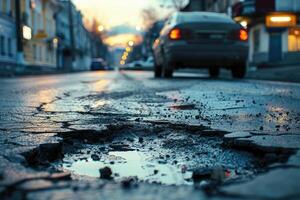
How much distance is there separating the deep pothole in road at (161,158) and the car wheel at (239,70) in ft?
27.8

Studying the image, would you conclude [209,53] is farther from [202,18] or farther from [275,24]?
[275,24]

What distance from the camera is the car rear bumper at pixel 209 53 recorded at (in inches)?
453

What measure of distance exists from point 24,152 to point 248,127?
1.91 m

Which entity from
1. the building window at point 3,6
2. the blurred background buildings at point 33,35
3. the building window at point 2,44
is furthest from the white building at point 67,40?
the building window at point 2,44

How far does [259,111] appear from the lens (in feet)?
18.2

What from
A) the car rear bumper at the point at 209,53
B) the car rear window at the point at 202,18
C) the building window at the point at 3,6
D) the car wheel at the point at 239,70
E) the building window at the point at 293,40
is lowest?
the car wheel at the point at 239,70

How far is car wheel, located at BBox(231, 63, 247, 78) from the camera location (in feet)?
41.4

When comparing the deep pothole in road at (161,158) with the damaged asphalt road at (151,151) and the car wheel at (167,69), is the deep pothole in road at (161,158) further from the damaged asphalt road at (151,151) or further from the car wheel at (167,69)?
the car wheel at (167,69)

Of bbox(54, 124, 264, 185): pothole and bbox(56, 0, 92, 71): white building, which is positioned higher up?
bbox(56, 0, 92, 71): white building

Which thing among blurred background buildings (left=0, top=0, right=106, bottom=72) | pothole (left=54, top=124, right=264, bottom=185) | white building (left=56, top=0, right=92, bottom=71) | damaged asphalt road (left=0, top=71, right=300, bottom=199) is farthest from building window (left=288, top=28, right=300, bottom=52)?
pothole (left=54, top=124, right=264, bottom=185)

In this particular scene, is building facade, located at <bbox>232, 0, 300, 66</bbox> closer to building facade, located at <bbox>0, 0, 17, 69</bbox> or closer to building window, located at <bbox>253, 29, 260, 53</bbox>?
building window, located at <bbox>253, 29, 260, 53</bbox>

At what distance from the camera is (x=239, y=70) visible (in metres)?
13.2

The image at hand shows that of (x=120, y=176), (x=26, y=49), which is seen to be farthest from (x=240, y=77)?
(x=26, y=49)

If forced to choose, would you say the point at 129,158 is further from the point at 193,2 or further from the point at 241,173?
the point at 193,2
